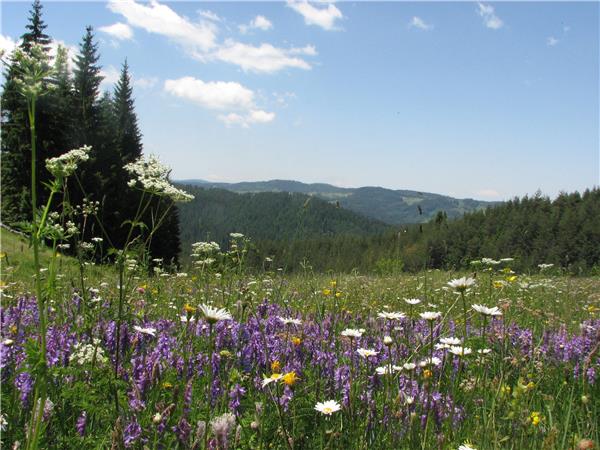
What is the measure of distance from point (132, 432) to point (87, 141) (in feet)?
142

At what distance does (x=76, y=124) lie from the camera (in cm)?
4075

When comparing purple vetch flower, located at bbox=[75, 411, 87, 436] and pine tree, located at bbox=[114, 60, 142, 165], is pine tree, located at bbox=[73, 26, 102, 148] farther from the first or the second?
purple vetch flower, located at bbox=[75, 411, 87, 436]

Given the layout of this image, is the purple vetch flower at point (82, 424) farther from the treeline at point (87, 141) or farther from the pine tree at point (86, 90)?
the pine tree at point (86, 90)

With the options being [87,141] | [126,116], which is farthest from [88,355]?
[126,116]

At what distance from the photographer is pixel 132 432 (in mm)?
2074

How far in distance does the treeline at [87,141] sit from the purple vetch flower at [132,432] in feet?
89.3

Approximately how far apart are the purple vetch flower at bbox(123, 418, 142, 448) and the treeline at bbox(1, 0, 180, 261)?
1072 inches

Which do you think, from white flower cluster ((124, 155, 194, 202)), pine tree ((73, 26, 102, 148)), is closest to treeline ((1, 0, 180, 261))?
pine tree ((73, 26, 102, 148))

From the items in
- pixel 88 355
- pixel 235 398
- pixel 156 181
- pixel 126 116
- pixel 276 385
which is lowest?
pixel 235 398

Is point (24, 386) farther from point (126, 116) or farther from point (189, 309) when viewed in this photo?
point (126, 116)

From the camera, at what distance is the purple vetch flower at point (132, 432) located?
6.66 feet

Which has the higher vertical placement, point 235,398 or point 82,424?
point 235,398

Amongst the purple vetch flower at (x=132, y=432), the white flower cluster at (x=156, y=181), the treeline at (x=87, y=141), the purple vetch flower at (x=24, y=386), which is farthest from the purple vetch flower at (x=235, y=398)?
the treeline at (x=87, y=141)

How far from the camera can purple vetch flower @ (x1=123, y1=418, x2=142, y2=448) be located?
6.66 feet
